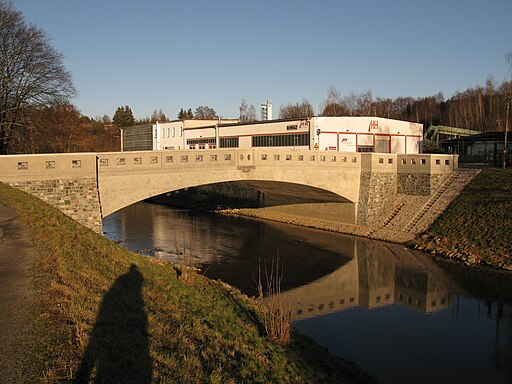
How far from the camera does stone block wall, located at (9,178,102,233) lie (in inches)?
939

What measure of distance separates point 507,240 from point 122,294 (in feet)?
82.4

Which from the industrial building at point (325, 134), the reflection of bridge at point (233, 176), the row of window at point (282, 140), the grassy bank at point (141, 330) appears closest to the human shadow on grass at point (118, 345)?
the grassy bank at point (141, 330)

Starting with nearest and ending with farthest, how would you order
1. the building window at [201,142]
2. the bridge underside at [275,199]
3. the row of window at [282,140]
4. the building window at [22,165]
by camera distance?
the building window at [22,165] < the bridge underside at [275,199] < the row of window at [282,140] < the building window at [201,142]

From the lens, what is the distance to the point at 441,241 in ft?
102

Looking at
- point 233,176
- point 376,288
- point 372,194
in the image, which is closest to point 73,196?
point 233,176

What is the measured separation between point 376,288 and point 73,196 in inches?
690

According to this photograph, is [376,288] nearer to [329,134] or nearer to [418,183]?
[418,183]

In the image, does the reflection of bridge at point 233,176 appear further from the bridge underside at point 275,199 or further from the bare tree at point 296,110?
the bare tree at point 296,110

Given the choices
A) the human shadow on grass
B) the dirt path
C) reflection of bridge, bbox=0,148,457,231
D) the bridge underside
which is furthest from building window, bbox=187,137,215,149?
the human shadow on grass

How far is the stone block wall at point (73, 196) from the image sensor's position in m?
23.9

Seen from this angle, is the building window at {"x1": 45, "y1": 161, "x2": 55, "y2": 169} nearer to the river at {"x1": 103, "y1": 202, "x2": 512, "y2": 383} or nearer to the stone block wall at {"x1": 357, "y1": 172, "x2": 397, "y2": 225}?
the river at {"x1": 103, "y1": 202, "x2": 512, "y2": 383}

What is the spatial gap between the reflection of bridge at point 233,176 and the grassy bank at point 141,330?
645cm

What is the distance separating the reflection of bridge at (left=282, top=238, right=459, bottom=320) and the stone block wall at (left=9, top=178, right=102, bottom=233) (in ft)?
38.4

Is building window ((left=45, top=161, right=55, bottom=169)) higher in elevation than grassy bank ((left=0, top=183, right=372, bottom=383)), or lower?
higher
